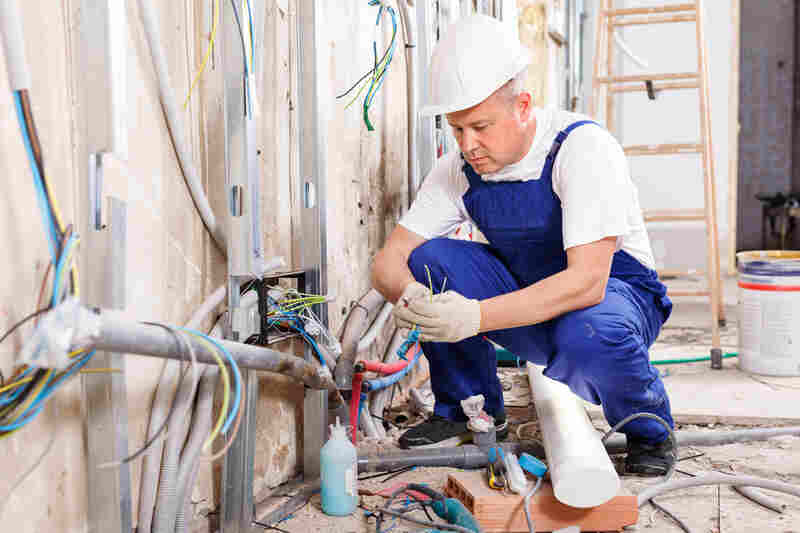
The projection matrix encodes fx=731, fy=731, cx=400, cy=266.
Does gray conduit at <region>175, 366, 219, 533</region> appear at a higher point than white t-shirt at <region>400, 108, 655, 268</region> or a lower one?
lower

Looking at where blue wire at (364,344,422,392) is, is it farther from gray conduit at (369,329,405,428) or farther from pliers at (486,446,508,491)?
pliers at (486,446,508,491)

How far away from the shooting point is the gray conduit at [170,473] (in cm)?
116

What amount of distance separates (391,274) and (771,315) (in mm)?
1436

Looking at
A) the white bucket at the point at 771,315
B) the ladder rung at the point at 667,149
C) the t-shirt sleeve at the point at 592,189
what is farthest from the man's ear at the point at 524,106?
the ladder rung at the point at 667,149

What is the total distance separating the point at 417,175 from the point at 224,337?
43.3 inches

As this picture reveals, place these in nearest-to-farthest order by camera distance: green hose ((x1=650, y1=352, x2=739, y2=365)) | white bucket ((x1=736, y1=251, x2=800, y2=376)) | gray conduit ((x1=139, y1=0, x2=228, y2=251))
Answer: gray conduit ((x1=139, y1=0, x2=228, y2=251)) < white bucket ((x1=736, y1=251, x2=800, y2=376)) < green hose ((x1=650, y1=352, x2=739, y2=365))

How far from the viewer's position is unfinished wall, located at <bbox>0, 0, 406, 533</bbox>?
97cm

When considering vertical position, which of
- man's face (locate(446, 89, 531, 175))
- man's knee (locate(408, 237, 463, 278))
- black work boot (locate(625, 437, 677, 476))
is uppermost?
man's face (locate(446, 89, 531, 175))

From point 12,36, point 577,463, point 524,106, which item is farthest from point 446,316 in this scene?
point 12,36

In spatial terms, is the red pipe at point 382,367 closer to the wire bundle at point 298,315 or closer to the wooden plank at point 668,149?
the wire bundle at point 298,315

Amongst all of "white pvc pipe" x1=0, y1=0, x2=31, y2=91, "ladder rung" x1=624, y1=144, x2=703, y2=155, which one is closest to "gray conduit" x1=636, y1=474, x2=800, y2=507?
"white pvc pipe" x1=0, y1=0, x2=31, y2=91

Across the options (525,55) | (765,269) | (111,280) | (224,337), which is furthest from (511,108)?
(765,269)

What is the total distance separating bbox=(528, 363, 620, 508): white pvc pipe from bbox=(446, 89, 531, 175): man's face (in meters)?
0.59

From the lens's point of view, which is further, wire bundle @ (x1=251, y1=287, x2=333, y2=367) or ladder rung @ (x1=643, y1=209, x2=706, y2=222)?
ladder rung @ (x1=643, y1=209, x2=706, y2=222)
